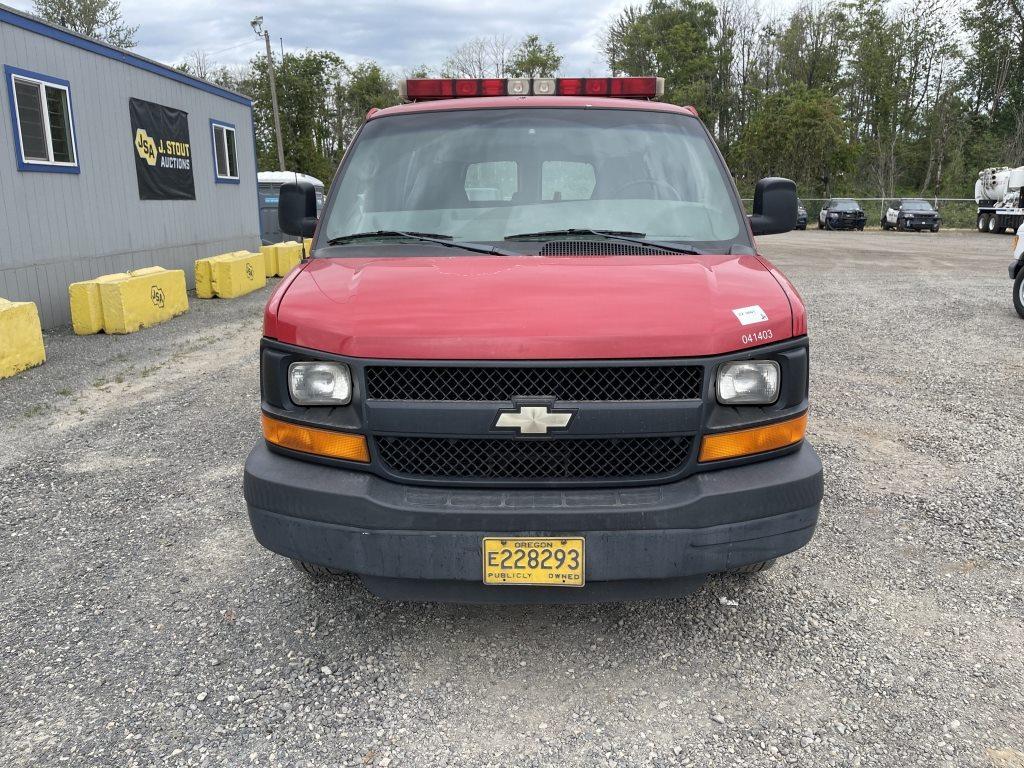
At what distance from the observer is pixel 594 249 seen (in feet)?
10.7

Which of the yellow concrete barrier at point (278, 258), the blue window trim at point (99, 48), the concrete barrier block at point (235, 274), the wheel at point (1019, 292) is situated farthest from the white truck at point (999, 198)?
the blue window trim at point (99, 48)

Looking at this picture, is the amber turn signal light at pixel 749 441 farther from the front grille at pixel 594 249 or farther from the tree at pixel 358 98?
the tree at pixel 358 98

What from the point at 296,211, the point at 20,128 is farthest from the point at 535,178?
the point at 20,128

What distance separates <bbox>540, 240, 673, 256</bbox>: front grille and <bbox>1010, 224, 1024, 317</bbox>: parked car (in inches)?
377

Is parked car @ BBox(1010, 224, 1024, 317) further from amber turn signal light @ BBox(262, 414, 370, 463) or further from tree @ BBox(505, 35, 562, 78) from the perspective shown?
tree @ BBox(505, 35, 562, 78)

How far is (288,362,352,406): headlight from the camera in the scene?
8.75 ft

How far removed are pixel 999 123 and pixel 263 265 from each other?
54.3 metres

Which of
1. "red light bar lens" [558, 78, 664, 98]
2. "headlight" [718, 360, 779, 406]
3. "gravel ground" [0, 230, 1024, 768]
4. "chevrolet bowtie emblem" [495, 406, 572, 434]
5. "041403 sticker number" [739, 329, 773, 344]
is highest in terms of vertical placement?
"red light bar lens" [558, 78, 664, 98]

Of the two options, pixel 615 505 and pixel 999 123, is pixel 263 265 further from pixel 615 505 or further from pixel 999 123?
pixel 999 123

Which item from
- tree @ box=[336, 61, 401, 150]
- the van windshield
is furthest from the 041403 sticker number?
tree @ box=[336, 61, 401, 150]

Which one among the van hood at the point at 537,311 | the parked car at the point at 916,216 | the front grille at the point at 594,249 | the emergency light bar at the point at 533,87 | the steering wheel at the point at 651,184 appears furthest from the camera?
the parked car at the point at 916,216

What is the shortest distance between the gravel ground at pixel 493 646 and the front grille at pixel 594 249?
1.51 meters

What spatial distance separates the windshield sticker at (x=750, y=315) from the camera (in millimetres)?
2668

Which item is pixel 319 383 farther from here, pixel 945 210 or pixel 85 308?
pixel 945 210
